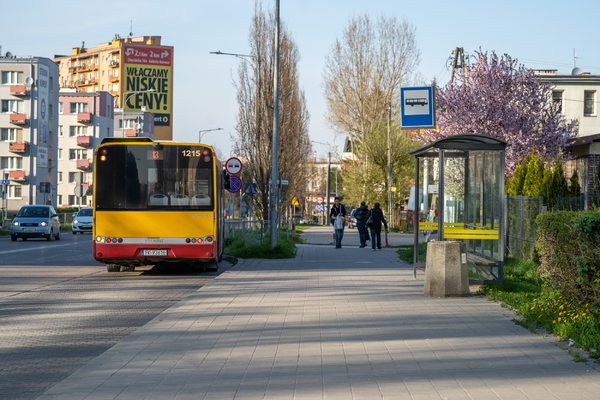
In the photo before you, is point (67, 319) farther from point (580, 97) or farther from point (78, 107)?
point (78, 107)

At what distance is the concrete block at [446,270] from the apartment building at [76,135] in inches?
3447

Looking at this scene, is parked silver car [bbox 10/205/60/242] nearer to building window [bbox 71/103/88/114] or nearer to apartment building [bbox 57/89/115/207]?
apartment building [bbox 57/89/115/207]

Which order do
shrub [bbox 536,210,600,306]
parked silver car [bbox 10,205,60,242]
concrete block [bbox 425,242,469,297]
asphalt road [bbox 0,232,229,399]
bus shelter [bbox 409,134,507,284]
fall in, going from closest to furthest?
1. asphalt road [bbox 0,232,229,399]
2. shrub [bbox 536,210,600,306]
3. concrete block [bbox 425,242,469,297]
4. bus shelter [bbox 409,134,507,284]
5. parked silver car [bbox 10,205,60,242]

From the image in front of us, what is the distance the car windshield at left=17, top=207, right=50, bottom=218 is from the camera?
33.0 m

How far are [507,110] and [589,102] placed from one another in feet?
71.9

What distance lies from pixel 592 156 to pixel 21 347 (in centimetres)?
2217

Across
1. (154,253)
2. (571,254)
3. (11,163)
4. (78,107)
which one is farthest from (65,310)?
(78,107)

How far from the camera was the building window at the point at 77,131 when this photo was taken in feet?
311

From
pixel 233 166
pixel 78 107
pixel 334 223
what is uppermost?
pixel 78 107

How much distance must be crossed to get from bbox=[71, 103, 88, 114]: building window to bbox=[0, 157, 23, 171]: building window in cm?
1954

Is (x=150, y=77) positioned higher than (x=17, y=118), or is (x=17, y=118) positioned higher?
(x=150, y=77)

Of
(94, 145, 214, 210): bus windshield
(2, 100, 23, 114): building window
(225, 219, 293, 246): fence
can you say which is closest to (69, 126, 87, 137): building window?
(2, 100, 23, 114): building window

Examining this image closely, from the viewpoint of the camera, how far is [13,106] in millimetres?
74688

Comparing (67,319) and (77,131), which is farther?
(77,131)
